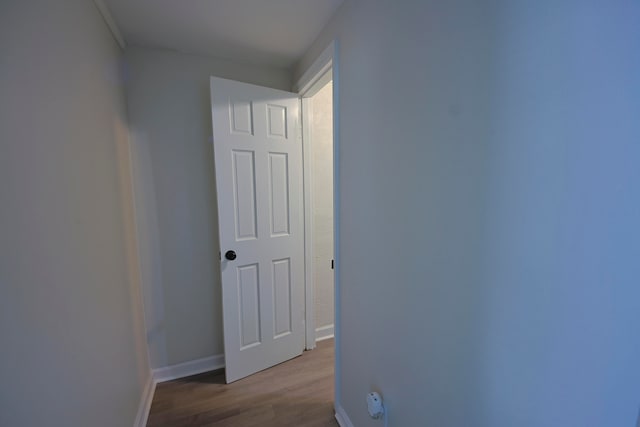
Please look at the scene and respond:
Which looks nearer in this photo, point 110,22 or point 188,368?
point 110,22

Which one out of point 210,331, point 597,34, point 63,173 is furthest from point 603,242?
point 210,331

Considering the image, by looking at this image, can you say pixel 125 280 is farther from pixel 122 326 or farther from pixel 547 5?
pixel 547 5

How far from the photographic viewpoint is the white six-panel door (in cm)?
176

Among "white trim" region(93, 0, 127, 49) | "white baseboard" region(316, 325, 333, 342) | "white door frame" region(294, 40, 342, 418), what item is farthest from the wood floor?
"white trim" region(93, 0, 127, 49)

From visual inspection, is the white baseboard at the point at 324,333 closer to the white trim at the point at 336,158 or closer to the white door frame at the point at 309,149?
the white door frame at the point at 309,149

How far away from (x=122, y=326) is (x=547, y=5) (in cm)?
204

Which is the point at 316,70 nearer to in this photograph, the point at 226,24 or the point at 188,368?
the point at 226,24

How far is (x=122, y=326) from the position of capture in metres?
1.37

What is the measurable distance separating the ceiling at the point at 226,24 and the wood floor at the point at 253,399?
7.70ft

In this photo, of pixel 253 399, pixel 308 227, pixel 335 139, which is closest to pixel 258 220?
pixel 308 227

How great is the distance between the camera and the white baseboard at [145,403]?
1476 mm

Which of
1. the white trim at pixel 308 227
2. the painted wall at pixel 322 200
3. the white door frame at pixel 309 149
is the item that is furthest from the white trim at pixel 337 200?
the painted wall at pixel 322 200

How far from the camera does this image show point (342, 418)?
1.49m

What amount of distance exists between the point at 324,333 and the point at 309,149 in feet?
5.62
